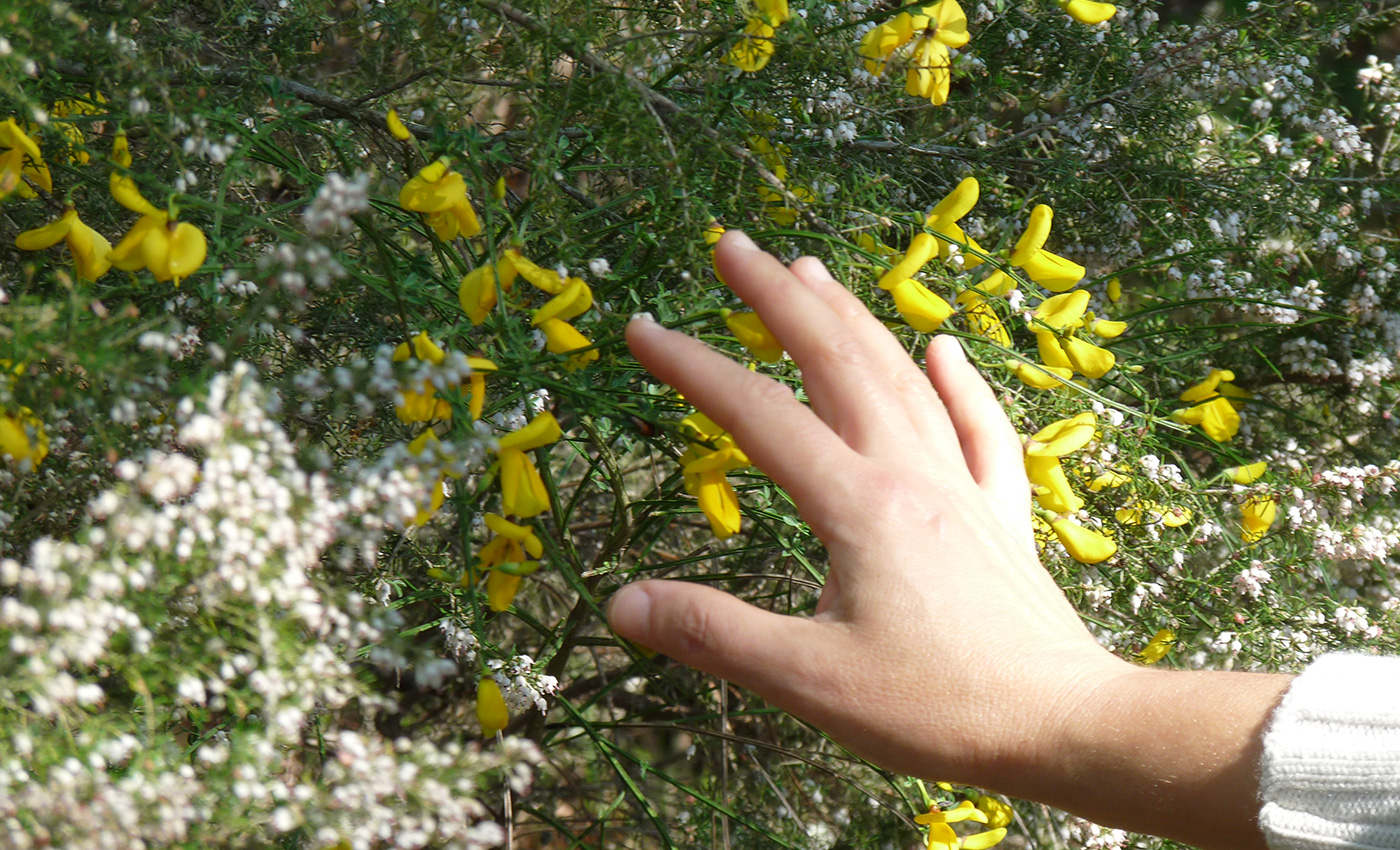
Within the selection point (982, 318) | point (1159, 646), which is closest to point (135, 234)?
point (982, 318)

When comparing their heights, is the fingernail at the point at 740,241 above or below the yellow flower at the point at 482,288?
above

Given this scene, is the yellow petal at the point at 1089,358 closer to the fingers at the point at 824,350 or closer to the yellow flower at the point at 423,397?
the fingers at the point at 824,350

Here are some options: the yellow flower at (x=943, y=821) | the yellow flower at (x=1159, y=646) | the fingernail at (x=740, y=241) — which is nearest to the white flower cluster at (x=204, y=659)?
the fingernail at (x=740, y=241)

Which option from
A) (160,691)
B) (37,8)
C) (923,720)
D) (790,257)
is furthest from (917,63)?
(160,691)

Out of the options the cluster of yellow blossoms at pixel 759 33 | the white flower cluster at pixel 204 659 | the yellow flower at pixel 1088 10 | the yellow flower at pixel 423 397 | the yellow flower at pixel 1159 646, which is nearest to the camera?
the white flower cluster at pixel 204 659

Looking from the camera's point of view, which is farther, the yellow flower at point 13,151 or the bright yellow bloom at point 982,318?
the bright yellow bloom at point 982,318

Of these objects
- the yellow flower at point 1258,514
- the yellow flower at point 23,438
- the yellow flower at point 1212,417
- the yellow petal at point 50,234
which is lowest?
the yellow flower at point 1258,514

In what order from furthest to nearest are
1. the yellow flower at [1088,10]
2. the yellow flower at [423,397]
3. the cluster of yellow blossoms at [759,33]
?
1. the yellow flower at [1088,10]
2. the cluster of yellow blossoms at [759,33]
3. the yellow flower at [423,397]
